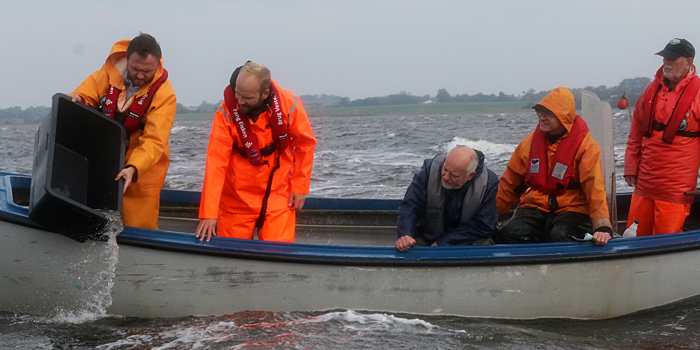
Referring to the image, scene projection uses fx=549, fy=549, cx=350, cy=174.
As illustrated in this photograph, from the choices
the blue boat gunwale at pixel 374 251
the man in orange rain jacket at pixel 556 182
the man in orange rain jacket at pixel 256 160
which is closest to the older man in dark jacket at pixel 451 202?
the blue boat gunwale at pixel 374 251

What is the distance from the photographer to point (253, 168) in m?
3.55

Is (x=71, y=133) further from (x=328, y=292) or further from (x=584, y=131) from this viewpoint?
(x=584, y=131)

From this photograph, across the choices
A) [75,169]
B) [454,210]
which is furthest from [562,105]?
[75,169]

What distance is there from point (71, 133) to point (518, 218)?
3196 millimetres

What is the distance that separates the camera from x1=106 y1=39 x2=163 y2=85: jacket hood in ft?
11.5

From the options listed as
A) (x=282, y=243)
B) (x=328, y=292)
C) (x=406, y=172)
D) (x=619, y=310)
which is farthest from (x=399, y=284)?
(x=406, y=172)

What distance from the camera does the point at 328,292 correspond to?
11.6 ft

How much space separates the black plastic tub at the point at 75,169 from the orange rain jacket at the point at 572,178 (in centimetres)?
271

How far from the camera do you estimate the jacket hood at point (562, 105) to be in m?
3.66

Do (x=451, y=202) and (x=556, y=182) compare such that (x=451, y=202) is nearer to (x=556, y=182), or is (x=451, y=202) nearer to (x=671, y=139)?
(x=556, y=182)

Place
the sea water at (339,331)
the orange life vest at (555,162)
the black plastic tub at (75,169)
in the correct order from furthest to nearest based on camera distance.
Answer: the orange life vest at (555,162)
the sea water at (339,331)
the black plastic tub at (75,169)

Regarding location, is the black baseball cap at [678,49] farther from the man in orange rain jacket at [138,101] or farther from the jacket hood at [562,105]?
the man in orange rain jacket at [138,101]

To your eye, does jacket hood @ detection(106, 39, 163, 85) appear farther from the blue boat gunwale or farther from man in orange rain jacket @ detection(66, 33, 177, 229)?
the blue boat gunwale

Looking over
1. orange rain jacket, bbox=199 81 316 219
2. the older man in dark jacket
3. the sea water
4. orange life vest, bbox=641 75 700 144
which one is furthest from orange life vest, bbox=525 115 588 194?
orange rain jacket, bbox=199 81 316 219
